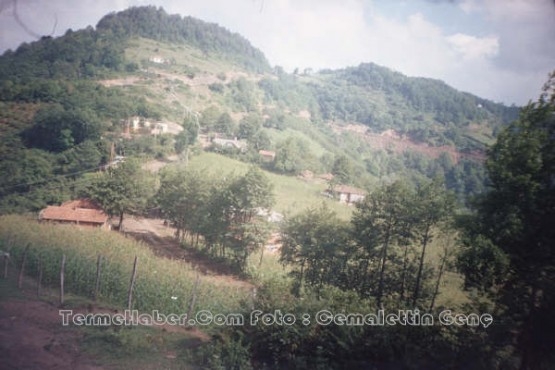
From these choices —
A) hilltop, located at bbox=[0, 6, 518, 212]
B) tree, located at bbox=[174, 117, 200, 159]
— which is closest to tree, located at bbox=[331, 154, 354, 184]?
hilltop, located at bbox=[0, 6, 518, 212]

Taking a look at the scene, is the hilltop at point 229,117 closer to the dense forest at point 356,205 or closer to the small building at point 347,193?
the dense forest at point 356,205

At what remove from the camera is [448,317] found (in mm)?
5453

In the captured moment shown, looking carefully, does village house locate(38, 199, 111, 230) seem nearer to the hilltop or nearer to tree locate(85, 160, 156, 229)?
tree locate(85, 160, 156, 229)

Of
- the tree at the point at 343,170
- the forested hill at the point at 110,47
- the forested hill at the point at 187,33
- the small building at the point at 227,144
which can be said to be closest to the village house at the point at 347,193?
the tree at the point at 343,170

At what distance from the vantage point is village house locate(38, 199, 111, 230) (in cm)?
1327

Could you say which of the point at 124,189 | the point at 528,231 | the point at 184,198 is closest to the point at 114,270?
the point at 184,198

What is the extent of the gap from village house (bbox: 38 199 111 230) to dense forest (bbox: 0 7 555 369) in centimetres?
61

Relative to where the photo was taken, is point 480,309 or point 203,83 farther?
point 203,83

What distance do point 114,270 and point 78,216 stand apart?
20.2 ft

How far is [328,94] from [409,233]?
32.9 meters

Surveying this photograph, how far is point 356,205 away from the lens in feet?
34.3

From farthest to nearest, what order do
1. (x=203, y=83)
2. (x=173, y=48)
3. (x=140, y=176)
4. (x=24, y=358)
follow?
1. (x=173, y=48)
2. (x=203, y=83)
3. (x=140, y=176)
4. (x=24, y=358)

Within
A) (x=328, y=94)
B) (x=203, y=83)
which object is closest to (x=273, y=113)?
(x=328, y=94)

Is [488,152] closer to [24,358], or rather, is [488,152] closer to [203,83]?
[24,358]
